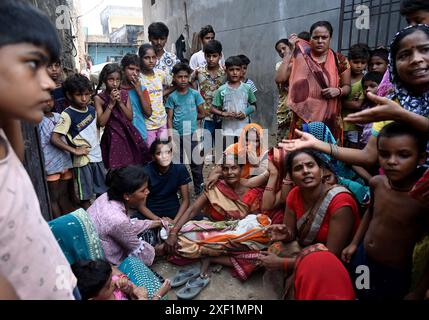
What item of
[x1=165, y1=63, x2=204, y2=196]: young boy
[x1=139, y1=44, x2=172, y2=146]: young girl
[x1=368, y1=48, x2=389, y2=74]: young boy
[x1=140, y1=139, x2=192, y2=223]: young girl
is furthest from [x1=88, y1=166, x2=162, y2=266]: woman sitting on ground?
[x1=368, y1=48, x2=389, y2=74]: young boy

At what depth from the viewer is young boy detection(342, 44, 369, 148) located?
11.1 feet

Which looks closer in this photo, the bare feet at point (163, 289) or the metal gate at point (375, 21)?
the bare feet at point (163, 289)

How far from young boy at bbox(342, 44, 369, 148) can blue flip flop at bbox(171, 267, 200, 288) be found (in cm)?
212

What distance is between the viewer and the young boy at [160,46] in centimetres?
416

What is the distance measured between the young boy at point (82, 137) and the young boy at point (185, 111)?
985mm

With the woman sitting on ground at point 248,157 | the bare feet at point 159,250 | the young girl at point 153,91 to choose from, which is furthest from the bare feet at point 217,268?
the young girl at point 153,91

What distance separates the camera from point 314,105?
3.19 m

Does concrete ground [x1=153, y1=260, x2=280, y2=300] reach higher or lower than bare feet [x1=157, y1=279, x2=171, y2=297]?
lower

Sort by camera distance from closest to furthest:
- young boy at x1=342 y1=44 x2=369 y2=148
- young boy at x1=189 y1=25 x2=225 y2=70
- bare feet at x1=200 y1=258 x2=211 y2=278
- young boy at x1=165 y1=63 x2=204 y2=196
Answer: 1. bare feet at x1=200 y1=258 x2=211 y2=278
2. young boy at x1=342 y1=44 x2=369 y2=148
3. young boy at x1=165 y1=63 x2=204 y2=196
4. young boy at x1=189 y1=25 x2=225 y2=70

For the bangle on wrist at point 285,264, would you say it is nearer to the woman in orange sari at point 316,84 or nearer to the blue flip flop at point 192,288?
the blue flip flop at point 192,288

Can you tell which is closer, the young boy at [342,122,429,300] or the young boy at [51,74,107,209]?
the young boy at [342,122,429,300]

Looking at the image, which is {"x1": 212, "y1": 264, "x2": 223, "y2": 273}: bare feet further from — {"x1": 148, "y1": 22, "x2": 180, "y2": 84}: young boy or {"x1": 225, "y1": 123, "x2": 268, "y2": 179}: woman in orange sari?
{"x1": 148, "y1": 22, "x2": 180, "y2": 84}: young boy

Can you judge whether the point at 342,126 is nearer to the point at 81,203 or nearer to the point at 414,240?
the point at 414,240

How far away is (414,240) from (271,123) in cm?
579
